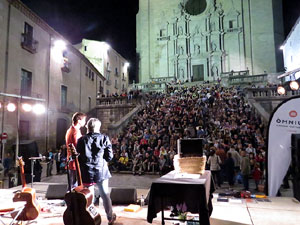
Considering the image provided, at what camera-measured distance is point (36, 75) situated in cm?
1645

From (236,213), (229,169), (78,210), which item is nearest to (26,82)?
(229,169)

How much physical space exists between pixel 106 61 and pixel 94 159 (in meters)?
32.4

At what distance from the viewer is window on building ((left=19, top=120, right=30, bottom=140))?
15.0m

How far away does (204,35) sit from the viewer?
39.2 meters

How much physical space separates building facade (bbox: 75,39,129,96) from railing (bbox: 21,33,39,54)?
49.9 ft

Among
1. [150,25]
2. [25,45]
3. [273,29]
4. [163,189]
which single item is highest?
[150,25]

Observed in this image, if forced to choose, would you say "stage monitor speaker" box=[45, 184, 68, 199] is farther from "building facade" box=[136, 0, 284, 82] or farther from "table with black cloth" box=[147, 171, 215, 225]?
"building facade" box=[136, 0, 284, 82]

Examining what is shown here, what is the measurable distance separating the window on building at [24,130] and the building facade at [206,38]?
26.2 metres

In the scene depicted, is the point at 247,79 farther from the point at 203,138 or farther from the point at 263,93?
the point at 203,138

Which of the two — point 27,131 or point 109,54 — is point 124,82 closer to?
point 109,54

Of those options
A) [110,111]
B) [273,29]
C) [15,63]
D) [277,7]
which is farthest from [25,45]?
[277,7]

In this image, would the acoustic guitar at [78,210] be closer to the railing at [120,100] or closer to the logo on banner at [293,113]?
the logo on banner at [293,113]

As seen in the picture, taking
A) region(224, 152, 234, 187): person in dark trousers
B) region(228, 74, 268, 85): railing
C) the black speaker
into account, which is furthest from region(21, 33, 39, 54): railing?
region(228, 74, 268, 85): railing

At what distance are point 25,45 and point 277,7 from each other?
38.0 meters
